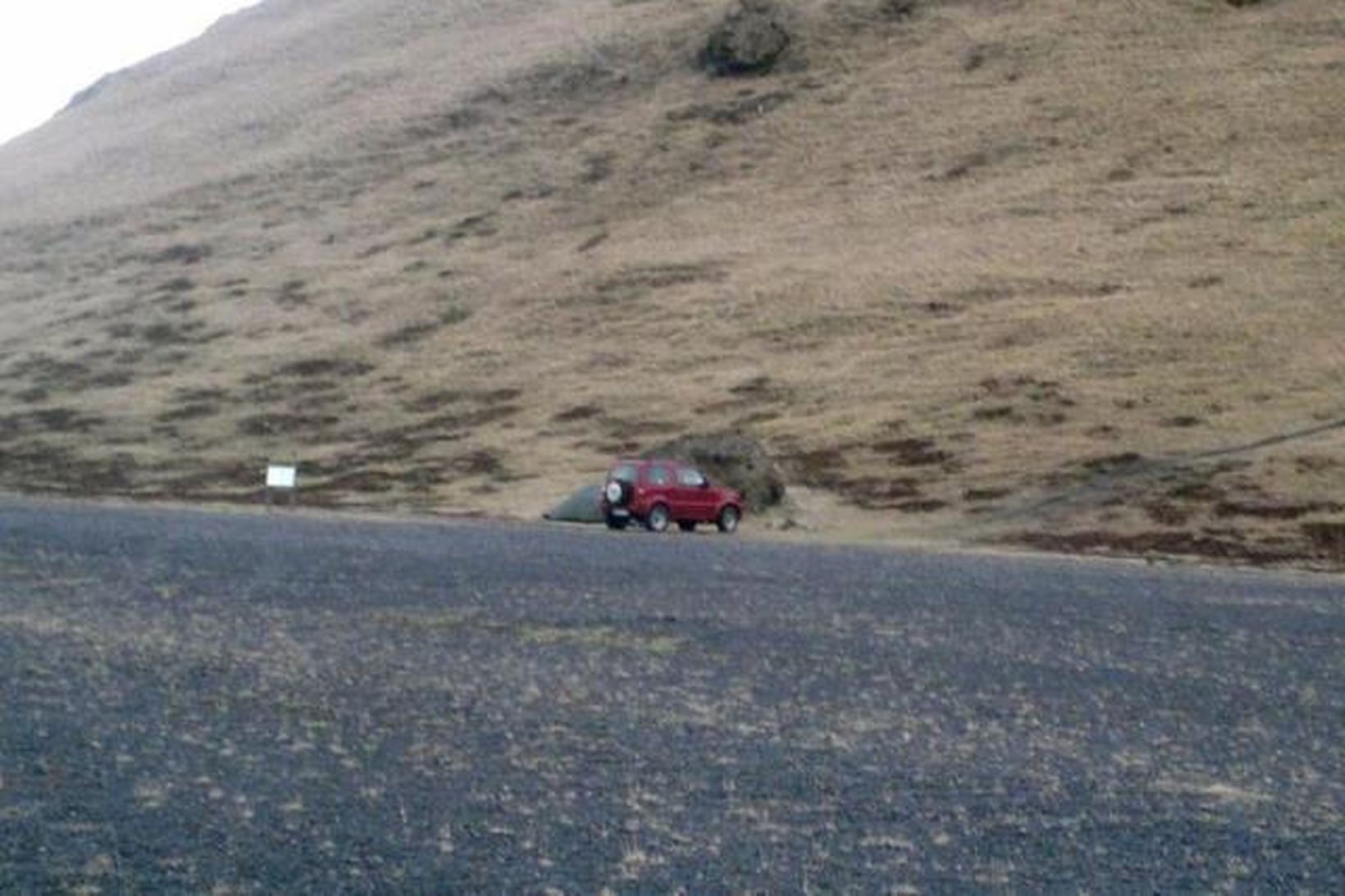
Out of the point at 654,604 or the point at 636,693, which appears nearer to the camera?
the point at 636,693

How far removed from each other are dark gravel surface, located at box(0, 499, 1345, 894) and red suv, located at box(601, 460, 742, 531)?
16220 mm

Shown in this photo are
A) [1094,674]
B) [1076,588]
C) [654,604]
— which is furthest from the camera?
[1076,588]

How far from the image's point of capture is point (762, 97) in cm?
9188

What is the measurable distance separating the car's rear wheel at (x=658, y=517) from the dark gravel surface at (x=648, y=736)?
650 inches

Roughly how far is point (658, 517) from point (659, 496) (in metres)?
0.49

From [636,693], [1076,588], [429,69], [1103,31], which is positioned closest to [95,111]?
[429,69]

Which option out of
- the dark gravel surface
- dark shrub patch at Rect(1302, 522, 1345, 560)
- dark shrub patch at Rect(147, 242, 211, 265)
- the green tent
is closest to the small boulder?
the green tent

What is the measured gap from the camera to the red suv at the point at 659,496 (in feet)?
137

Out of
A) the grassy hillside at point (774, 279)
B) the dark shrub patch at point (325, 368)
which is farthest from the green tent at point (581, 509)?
the dark shrub patch at point (325, 368)

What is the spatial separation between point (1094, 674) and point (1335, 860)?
293 inches

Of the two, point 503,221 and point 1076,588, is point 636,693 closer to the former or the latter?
point 1076,588

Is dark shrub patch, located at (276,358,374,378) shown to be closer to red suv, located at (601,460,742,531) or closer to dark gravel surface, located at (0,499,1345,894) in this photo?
red suv, located at (601,460,742,531)

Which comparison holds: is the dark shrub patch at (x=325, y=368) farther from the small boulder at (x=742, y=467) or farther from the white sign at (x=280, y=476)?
the small boulder at (x=742, y=467)

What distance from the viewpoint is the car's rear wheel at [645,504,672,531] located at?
138ft
